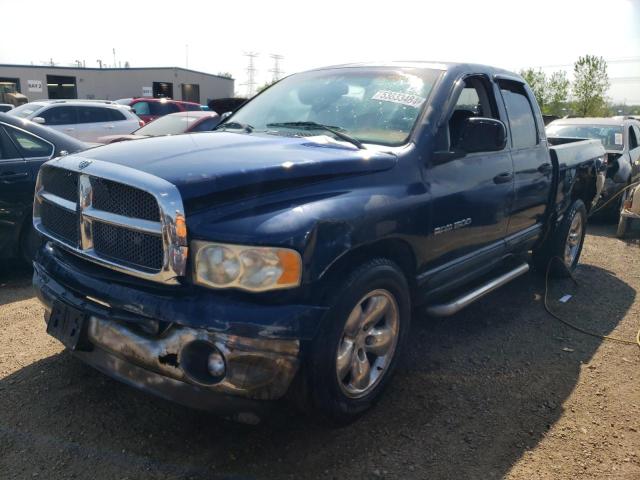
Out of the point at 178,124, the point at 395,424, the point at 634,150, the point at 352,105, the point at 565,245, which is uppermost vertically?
the point at 352,105

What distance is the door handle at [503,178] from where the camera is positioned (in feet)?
12.6

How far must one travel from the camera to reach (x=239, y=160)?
8.71 ft

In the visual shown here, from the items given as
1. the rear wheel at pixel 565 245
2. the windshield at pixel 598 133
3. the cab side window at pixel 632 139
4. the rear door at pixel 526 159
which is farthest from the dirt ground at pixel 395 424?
the cab side window at pixel 632 139

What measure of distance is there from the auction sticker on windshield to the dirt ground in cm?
172

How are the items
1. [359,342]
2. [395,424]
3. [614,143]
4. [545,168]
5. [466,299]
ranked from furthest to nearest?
[614,143] → [545,168] → [466,299] → [395,424] → [359,342]

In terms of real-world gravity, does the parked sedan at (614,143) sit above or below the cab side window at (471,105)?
below

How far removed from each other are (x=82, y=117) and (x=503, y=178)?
12.0 m

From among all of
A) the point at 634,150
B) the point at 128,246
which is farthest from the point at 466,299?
the point at 634,150

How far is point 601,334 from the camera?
4367 millimetres

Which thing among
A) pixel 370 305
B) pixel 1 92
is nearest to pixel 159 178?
pixel 370 305

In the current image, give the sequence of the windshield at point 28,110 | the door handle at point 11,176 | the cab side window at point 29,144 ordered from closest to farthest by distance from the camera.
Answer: the door handle at point 11,176
the cab side window at point 29,144
the windshield at point 28,110

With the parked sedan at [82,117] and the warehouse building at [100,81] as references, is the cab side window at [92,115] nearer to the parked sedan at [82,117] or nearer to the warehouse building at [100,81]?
the parked sedan at [82,117]

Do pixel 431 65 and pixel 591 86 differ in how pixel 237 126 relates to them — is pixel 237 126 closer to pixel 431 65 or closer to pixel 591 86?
pixel 431 65

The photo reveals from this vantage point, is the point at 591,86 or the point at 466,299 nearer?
the point at 466,299
